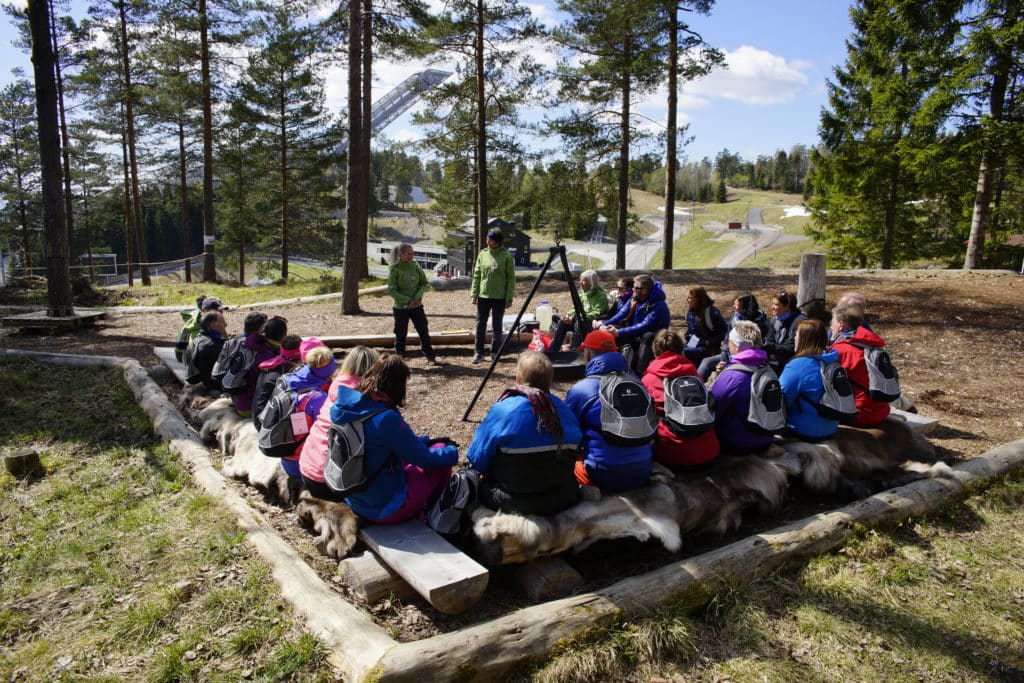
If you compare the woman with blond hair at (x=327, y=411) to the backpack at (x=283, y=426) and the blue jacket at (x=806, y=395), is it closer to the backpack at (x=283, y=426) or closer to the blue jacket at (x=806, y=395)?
the backpack at (x=283, y=426)

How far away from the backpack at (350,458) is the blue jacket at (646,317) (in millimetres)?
4184

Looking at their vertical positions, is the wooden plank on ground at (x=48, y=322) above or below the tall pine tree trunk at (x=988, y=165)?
below

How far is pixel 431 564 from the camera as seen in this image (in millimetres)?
3135

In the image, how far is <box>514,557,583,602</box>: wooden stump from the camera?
338 cm

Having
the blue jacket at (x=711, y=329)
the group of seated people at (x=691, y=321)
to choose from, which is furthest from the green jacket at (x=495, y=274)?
the blue jacket at (x=711, y=329)

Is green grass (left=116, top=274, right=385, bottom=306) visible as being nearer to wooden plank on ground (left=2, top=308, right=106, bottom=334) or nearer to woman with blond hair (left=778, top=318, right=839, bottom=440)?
wooden plank on ground (left=2, top=308, right=106, bottom=334)

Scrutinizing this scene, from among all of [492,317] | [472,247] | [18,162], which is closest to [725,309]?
[492,317]

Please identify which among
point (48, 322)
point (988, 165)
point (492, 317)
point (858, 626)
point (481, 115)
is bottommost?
point (858, 626)

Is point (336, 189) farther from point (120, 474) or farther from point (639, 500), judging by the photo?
point (639, 500)

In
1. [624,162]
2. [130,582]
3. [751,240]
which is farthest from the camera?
[751,240]

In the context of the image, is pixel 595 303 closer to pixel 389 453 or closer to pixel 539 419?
pixel 539 419

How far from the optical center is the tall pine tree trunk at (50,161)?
402 inches

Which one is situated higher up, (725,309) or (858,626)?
(725,309)

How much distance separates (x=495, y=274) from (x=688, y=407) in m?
4.20
